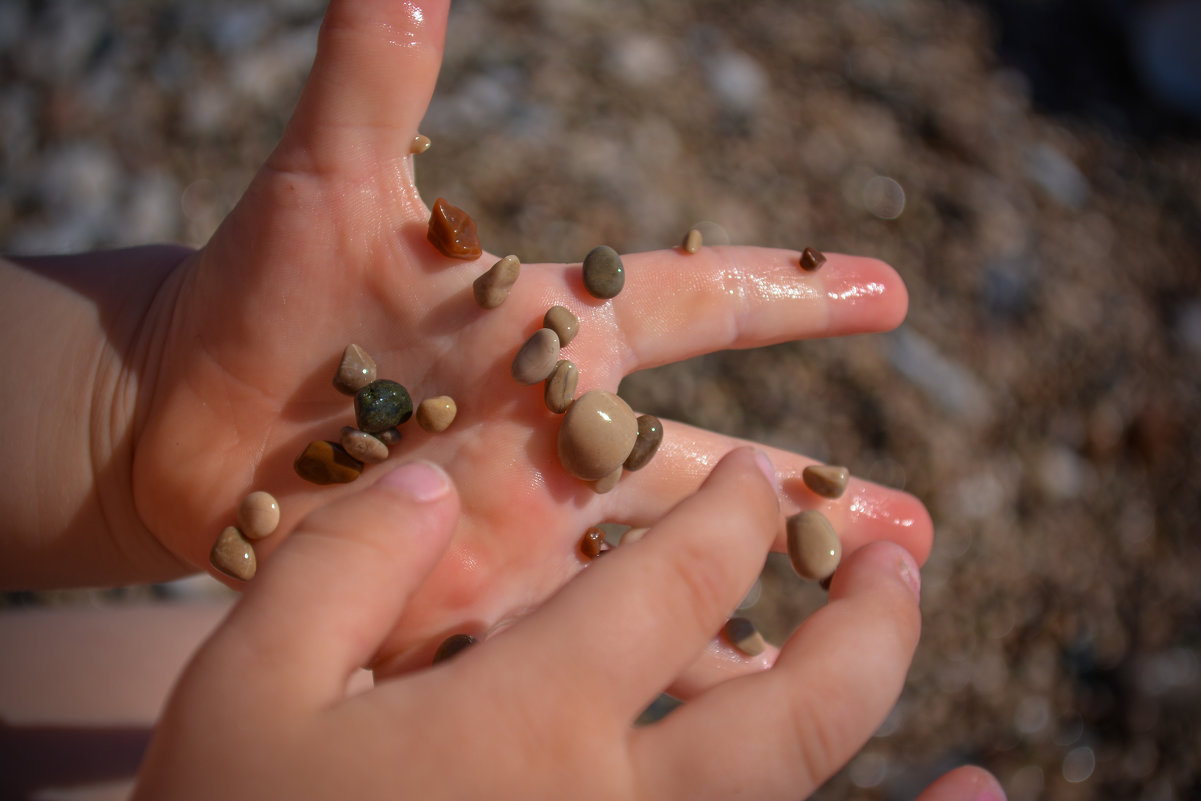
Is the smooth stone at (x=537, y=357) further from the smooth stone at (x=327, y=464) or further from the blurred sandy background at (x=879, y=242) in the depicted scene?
the blurred sandy background at (x=879, y=242)

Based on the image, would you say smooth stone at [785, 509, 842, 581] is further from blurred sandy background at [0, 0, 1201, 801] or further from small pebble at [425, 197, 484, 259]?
blurred sandy background at [0, 0, 1201, 801]

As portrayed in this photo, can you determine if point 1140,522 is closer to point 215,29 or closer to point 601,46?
point 601,46

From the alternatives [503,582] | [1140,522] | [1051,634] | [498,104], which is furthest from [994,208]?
[503,582]

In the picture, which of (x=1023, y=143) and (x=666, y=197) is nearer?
(x=666, y=197)

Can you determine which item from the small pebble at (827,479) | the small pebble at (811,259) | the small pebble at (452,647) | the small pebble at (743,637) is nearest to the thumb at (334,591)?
the small pebble at (452,647)

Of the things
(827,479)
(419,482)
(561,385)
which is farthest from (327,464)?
(827,479)

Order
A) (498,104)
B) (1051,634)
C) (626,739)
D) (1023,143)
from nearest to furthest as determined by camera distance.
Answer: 1. (626,739)
2. (1051,634)
3. (498,104)
4. (1023,143)
